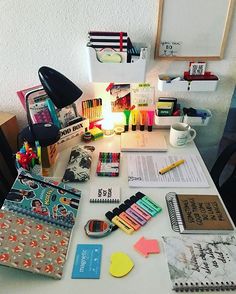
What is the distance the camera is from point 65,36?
3.34ft

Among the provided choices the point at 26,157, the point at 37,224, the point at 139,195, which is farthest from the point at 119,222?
the point at 26,157

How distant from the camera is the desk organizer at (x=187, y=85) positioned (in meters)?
1.09

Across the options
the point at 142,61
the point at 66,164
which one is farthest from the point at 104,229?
the point at 142,61

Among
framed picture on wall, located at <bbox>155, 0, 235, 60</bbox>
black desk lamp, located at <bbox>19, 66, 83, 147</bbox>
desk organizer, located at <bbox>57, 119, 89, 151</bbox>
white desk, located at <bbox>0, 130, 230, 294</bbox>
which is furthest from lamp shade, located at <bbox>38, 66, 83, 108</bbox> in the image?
framed picture on wall, located at <bbox>155, 0, 235, 60</bbox>

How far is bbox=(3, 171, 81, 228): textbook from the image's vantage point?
2.40ft

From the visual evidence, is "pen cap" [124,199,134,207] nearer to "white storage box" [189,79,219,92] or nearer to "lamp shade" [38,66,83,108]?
"lamp shade" [38,66,83,108]

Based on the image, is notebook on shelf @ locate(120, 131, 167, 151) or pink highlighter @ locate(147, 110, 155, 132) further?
pink highlighter @ locate(147, 110, 155, 132)

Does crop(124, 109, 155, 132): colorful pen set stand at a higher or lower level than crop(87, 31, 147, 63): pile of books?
lower

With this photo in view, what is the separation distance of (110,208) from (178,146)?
454 millimetres

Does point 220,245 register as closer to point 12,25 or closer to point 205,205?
point 205,205

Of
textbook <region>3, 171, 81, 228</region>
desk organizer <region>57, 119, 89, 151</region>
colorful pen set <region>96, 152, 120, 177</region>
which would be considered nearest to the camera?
textbook <region>3, 171, 81, 228</region>

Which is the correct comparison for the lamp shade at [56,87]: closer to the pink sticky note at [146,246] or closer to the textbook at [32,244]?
the textbook at [32,244]

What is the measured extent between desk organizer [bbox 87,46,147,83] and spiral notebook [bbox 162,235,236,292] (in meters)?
0.61

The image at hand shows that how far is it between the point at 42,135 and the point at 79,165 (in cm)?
18
